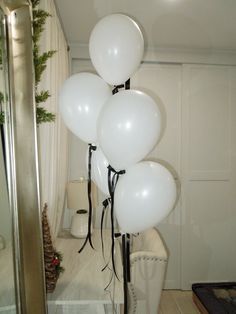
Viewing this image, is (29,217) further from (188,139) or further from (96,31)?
(188,139)

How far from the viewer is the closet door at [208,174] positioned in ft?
8.15

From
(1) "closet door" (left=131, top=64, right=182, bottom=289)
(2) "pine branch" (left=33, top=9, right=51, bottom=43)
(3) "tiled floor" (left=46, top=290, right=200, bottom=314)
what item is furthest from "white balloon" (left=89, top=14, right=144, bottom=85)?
(3) "tiled floor" (left=46, top=290, right=200, bottom=314)

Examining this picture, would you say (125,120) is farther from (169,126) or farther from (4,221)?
(169,126)

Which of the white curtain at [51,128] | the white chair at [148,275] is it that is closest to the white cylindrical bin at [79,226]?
the white curtain at [51,128]

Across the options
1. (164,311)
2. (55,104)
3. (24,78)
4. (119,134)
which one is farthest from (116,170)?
(164,311)

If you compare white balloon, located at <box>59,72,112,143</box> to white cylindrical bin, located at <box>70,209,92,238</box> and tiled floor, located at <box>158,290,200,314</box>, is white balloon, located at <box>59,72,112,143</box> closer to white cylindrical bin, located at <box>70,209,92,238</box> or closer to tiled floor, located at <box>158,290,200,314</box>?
white cylindrical bin, located at <box>70,209,92,238</box>

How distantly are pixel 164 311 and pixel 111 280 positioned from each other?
127cm

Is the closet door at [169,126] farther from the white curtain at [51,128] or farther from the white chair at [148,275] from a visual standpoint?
the white curtain at [51,128]

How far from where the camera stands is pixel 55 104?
175 cm

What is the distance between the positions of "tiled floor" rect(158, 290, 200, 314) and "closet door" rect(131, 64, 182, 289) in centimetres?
8

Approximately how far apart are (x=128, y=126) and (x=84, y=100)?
30 cm

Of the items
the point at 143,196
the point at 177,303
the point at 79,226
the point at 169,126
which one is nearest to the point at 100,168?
the point at 143,196

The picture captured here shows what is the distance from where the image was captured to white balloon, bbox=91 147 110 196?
1.25 metres

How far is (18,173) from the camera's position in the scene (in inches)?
39.6
